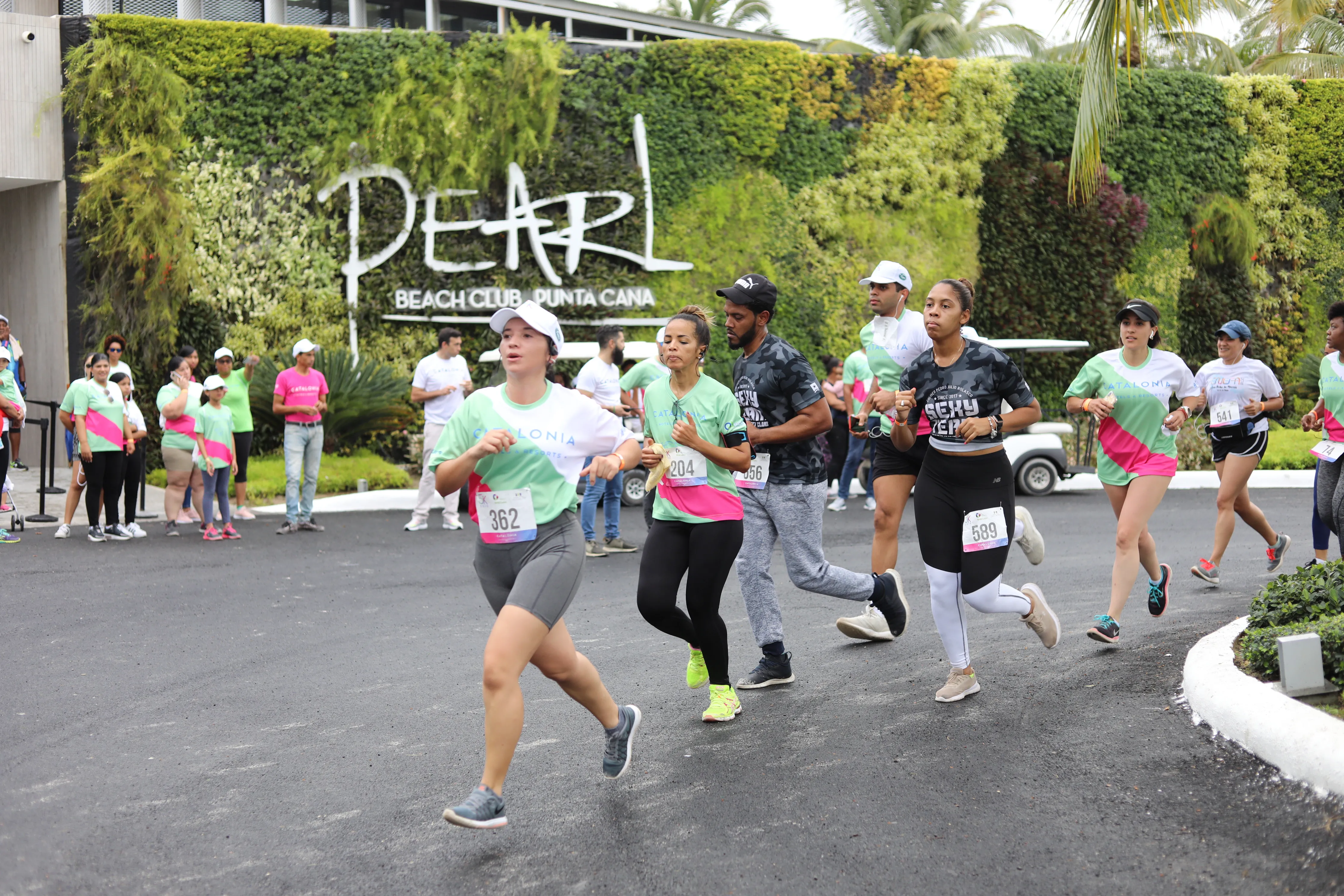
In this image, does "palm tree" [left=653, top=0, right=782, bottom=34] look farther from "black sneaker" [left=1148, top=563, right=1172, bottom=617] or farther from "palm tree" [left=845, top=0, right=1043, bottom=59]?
"black sneaker" [left=1148, top=563, right=1172, bottom=617]

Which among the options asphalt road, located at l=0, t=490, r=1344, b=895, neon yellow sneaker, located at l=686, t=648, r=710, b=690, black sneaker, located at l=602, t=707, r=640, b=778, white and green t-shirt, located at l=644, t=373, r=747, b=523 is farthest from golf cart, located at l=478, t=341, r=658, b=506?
black sneaker, located at l=602, t=707, r=640, b=778

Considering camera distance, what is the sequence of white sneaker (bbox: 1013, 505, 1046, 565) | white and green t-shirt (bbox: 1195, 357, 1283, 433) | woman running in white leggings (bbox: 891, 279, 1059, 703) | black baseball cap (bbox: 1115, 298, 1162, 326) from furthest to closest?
white and green t-shirt (bbox: 1195, 357, 1283, 433), black baseball cap (bbox: 1115, 298, 1162, 326), white sneaker (bbox: 1013, 505, 1046, 565), woman running in white leggings (bbox: 891, 279, 1059, 703)

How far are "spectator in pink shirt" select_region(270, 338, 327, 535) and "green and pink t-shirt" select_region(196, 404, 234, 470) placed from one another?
552 mm

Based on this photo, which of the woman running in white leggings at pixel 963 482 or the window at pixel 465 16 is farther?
the window at pixel 465 16

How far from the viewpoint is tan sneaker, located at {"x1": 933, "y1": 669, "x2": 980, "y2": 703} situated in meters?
5.71

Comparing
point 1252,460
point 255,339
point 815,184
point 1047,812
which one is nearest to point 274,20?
point 255,339

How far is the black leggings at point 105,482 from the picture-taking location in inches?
469

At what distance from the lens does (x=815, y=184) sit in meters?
22.1

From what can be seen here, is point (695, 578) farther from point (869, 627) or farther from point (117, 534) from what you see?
point (117, 534)

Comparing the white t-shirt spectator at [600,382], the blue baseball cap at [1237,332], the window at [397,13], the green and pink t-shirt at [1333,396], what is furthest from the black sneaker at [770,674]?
the window at [397,13]

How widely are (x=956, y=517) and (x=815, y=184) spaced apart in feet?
56.3

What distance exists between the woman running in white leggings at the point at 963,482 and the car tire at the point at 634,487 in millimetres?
9296

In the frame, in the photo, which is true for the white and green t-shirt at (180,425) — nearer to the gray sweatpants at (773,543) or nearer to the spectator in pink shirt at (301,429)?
the spectator in pink shirt at (301,429)

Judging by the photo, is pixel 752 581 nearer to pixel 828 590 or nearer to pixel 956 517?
pixel 828 590
